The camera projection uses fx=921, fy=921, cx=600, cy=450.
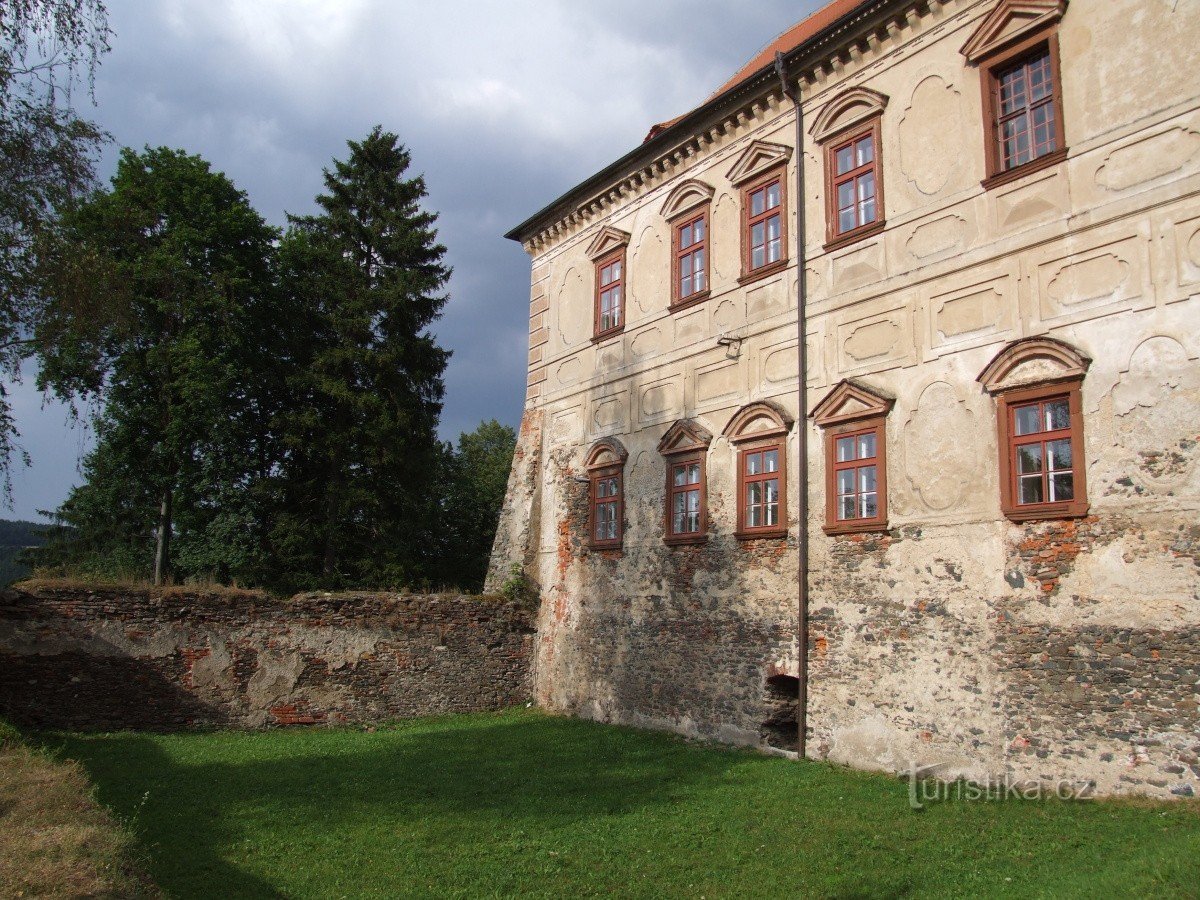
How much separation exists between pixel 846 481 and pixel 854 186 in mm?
4256

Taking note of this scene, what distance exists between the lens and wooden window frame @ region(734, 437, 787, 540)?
44.6ft

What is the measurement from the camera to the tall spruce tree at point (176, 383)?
24.8 m

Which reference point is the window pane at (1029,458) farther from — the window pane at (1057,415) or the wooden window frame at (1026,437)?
the window pane at (1057,415)

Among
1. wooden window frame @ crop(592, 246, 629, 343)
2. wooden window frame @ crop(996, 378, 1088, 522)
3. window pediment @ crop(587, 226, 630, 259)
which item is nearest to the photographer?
wooden window frame @ crop(996, 378, 1088, 522)

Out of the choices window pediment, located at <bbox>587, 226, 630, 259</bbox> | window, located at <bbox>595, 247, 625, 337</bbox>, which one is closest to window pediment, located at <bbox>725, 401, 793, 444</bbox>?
window, located at <bbox>595, 247, 625, 337</bbox>

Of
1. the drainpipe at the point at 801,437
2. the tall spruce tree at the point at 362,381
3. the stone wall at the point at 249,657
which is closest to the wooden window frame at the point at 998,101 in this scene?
the drainpipe at the point at 801,437

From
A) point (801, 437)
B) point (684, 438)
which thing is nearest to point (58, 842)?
point (801, 437)

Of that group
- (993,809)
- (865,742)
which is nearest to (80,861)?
(993,809)

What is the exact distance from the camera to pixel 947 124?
39.2 ft

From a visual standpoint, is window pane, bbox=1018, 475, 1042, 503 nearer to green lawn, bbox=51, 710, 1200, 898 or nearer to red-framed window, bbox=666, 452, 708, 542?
green lawn, bbox=51, 710, 1200, 898

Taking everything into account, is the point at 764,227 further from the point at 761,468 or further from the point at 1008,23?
the point at 1008,23

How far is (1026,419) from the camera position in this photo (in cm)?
1064

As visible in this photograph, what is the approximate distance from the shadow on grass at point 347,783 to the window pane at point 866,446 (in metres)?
4.58

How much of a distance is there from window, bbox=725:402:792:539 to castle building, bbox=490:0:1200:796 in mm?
58
